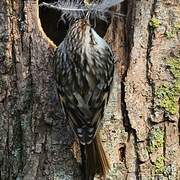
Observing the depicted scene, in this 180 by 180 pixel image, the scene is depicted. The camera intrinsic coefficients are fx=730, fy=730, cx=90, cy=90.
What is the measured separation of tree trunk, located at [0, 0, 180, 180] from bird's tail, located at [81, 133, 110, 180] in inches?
1.6

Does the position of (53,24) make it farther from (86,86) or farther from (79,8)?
(86,86)

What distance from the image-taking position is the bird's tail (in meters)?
3.61

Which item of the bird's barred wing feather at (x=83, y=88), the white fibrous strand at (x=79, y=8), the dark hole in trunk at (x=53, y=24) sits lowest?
the bird's barred wing feather at (x=83, y=88)

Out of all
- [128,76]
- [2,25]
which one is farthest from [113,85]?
[2,25]

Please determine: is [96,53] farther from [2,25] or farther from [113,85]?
[2,25]

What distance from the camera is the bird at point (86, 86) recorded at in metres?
3.56

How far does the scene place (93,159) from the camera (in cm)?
363

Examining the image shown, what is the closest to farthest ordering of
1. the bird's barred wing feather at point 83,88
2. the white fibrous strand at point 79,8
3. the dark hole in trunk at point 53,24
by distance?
the bird's barred wing feather at point 83,88 < the white fibrous strand at point 79,8 < the dark hole in trunk at point 53,24

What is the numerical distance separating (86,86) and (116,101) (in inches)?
7.3

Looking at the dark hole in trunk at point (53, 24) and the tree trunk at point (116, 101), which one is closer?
the tree trunk at point (116, 101)

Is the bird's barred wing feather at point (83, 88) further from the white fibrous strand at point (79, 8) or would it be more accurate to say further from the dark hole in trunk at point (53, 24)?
the dark hole in trunk at point (53, 24)

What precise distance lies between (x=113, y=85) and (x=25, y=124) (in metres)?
0.49

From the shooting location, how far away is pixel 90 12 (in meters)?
3.84

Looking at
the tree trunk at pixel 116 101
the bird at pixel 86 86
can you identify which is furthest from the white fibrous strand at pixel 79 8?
Result: the bird at pixel 86 86
